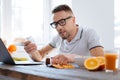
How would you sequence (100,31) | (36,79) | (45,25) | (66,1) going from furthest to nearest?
(45,25)
(66,1)
(100,31)
(36,79)

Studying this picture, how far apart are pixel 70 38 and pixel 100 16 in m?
0.94

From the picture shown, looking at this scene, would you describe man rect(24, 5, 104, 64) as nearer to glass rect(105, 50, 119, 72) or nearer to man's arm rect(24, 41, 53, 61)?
man's arm rect(24, 41, 53, 61)

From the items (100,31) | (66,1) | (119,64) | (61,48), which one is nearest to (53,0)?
(66,1)

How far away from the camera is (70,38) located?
90.0 inches

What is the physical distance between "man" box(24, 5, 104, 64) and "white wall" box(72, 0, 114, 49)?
844mm

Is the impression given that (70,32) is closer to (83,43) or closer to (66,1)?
(83,43)

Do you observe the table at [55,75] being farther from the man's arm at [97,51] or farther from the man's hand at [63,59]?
the man's arm at [97,51]

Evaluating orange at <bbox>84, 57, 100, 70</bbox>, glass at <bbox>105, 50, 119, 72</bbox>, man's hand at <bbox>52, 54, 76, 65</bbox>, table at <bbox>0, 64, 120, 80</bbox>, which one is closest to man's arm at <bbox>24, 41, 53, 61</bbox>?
man's hand at <bbox>52, 54, 76, 65</bbox>

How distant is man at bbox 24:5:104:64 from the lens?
202 centimetres

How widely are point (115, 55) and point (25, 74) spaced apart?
460 millimetres

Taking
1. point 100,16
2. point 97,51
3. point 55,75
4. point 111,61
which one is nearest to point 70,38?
point 97,51

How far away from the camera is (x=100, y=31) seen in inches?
122

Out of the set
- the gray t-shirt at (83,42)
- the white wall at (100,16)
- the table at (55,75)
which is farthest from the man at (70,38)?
the white wall at (100,16)

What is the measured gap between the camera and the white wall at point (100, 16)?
9.90ft
